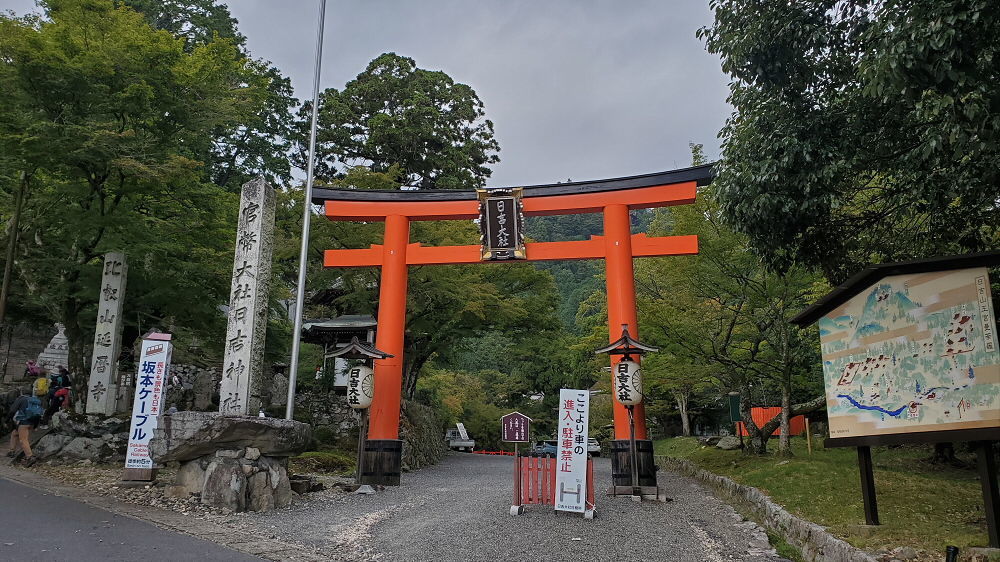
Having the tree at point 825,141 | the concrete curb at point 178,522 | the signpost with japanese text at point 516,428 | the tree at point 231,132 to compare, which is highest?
the tree at point 231,132

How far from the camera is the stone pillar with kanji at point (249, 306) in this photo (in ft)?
29.7

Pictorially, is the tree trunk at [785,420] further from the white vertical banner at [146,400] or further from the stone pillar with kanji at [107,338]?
the stone pillar with kanji at [107,338]

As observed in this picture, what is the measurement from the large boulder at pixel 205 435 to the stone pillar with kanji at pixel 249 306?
0.87 meters

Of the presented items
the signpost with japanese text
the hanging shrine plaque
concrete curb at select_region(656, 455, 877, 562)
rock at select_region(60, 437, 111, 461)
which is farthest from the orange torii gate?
rock at select_region(60, 437, 111, 461)

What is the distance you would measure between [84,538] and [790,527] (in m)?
7.36

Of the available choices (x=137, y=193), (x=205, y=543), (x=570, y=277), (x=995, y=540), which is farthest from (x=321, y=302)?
(x=570, y=277)

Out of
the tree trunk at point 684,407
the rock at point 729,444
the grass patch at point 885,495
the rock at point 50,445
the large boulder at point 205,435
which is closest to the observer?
the grass patch at point 885,495

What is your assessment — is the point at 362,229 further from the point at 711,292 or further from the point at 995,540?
the point at 995,540

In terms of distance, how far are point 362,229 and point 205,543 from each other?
10.7 meters

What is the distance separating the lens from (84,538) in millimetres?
5938

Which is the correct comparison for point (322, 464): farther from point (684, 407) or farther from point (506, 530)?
point (684, 407)

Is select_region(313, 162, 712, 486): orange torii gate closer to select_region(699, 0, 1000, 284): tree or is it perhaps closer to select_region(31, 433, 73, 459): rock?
select_region(699, 0, 1000, 284): tree

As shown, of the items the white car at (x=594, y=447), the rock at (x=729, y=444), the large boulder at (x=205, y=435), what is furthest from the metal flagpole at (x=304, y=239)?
the white car at (x=594, y=447)

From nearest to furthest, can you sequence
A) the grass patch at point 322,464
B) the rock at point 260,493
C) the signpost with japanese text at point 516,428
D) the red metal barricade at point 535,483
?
the rock at point 260,493 → the red metal barricade at point 535,483 → the grass patch at point 322,464 → the signpost with japanese text at point 516,428
